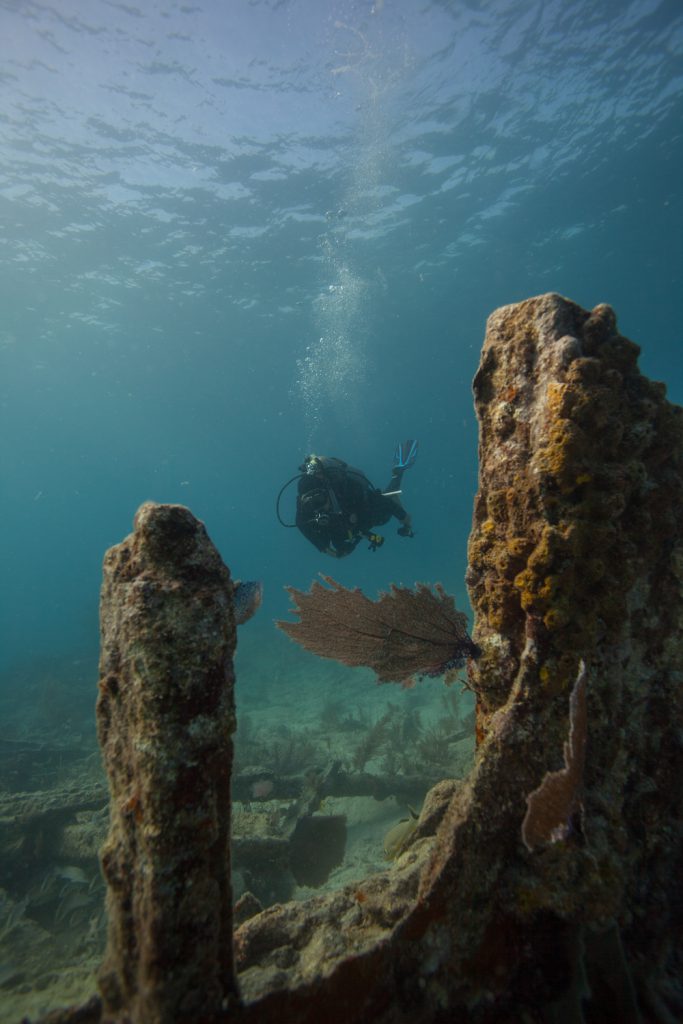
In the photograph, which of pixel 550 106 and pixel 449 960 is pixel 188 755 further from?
pixel 550 106

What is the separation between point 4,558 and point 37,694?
185970 mm

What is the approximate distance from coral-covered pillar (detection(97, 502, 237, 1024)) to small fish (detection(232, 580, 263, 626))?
69cm

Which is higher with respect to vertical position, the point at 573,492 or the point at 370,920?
the point at 573,492

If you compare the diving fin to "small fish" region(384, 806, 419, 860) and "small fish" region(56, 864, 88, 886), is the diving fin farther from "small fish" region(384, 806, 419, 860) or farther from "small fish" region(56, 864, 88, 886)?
"small fish" region(56, 864, 88, 886)

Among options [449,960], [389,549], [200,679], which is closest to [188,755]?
[200,679]

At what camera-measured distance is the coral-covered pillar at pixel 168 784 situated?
4.86 ft

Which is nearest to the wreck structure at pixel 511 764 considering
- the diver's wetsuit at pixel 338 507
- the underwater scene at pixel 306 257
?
the underwater scene at pixel 306 257

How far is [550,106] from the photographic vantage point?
2089 cm

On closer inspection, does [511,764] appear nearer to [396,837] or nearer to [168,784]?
[168,784]

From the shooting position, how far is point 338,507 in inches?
417

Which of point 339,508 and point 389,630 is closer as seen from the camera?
point 389,630

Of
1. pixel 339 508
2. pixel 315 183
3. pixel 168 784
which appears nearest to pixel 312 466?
pixel 339 508

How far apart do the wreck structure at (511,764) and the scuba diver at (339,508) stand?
7.39 meters

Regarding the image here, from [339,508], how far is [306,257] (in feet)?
88.5
